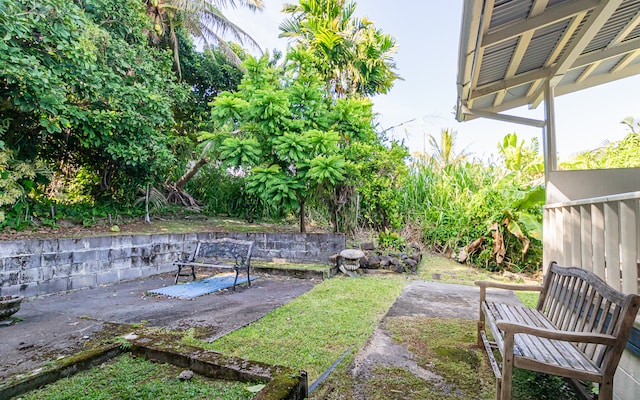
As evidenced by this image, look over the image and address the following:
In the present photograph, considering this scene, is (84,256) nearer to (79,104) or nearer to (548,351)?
(79,104)

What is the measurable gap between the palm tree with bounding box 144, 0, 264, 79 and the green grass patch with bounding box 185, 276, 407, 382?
8.22m

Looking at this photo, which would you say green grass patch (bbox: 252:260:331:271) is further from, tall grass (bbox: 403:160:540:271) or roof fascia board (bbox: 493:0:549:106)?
roof fascia board (bbox: 493:0:549:106)

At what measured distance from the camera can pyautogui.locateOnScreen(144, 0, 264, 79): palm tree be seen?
9.59 metres

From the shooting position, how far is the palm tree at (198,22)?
959 cm

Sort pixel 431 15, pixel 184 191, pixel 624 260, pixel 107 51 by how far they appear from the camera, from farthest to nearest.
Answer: pixel 431 15 < pixel 184 191 < pixel 107 51 < pixel 624 260

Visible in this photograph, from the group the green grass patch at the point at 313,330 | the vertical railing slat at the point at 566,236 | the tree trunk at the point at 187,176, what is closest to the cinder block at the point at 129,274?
the green grass patch at the point at 313,330

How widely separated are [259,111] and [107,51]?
291 centimetres

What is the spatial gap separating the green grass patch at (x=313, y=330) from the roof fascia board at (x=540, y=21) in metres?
3.23

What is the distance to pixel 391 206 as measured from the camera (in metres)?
7.72


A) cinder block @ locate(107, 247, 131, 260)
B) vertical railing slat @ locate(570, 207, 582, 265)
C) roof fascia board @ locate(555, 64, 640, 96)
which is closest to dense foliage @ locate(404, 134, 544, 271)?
roof fascia board @ locate(555, 64, 640, 96)

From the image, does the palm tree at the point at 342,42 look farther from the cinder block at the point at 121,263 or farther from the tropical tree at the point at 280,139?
the cinder block at the point at 121,263

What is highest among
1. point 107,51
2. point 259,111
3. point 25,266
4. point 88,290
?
point 107,51

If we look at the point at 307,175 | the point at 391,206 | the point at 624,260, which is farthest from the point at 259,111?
the point at 624,260

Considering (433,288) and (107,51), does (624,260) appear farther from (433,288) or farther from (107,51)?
(107,51)
